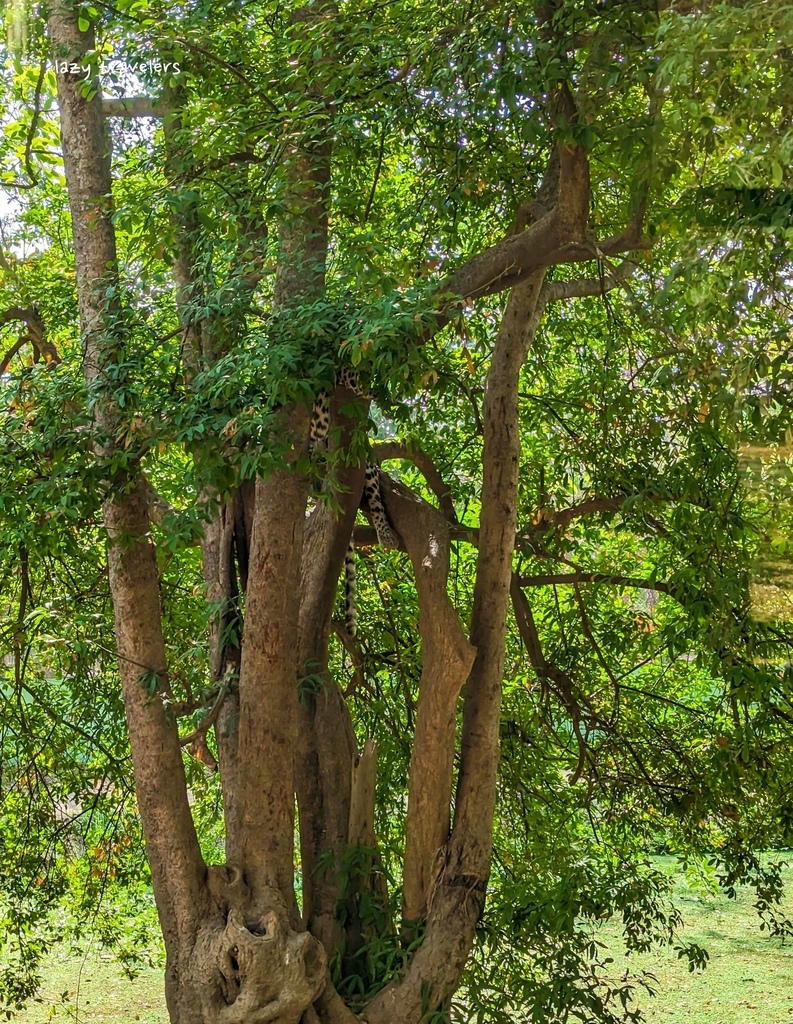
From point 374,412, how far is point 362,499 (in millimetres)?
396

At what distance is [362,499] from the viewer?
5047mm

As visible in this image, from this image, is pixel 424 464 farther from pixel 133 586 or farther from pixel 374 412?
pixel 133 586

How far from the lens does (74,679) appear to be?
5.43 m

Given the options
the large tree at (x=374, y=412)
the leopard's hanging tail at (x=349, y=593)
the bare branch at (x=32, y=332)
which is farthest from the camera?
the leopard's hanging tail at (x=349, y=593)

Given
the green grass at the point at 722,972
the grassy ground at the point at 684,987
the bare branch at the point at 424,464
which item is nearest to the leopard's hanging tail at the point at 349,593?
the bare branch at the point at 424,464

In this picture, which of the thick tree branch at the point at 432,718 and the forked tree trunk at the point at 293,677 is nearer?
the forked tree trunk at the point at 293,677

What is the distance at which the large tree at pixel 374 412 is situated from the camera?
364 centimetres

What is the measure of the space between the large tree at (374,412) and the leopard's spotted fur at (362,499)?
2 centimetres

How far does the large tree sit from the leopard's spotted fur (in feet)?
0.07

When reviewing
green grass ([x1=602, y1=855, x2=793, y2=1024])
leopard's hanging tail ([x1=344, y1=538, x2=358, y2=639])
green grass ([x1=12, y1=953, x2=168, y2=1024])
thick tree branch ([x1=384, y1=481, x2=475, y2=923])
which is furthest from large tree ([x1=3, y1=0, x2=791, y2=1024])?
green grass ([x1=12, y1=953, x2=168, y2=1024])

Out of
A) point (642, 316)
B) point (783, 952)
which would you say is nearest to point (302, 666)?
point (642, 316)

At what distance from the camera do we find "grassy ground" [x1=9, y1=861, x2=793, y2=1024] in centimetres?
852

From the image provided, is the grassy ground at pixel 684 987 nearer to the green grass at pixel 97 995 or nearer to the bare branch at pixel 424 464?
the green grass at pixel 97 995

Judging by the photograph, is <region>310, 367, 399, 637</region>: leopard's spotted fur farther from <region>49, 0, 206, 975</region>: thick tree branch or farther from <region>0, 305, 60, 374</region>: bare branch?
<region>0, 305, 60, 374</region>: bare branch
